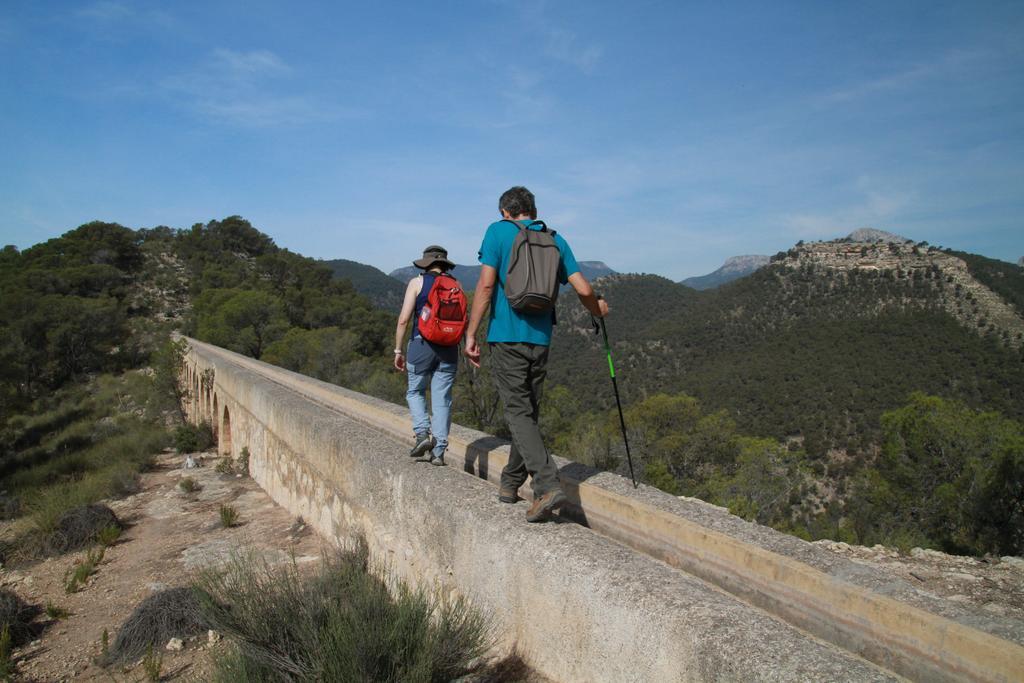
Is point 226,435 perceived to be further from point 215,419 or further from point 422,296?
point 422,296

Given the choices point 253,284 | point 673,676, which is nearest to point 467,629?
point 673,676

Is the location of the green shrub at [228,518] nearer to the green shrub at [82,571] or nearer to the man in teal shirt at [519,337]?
the green shrub at [82,571]

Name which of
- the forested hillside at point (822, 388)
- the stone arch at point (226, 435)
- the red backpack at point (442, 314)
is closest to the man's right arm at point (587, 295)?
the red backpack at point (442, 314)

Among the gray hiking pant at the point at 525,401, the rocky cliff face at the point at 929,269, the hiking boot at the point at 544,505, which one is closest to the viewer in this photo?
the hiking boot at the point at 544,505

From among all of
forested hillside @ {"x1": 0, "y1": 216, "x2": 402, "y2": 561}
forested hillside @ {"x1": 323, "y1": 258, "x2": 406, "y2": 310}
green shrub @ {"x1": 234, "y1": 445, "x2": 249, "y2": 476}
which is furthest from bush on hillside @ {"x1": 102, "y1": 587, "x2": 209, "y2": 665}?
forested hillside @ {"x1": 323, "y1": 258, "x2": 406, "y2": 310}

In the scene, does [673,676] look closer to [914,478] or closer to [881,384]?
[914,478]

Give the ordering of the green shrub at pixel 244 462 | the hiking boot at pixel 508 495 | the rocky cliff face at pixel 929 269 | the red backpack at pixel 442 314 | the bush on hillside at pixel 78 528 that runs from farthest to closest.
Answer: the rocky cliff face at pixel 929 269 → the green shrub at pixel 244 462 → the bush on hillside at pixel 78 528 → the red backpack at pixel 442 314 → the hiking boot at pixel 508 495

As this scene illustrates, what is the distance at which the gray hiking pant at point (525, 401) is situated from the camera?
2.86 meters

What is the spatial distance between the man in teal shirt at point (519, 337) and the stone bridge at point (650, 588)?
23cm

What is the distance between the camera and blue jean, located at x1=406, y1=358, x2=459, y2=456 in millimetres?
4113

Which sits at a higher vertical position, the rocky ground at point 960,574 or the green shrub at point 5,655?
the rocky ground at point 960,574

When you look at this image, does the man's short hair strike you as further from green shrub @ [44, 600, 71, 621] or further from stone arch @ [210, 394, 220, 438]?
stone arch @ [210, 394, 220, 438]

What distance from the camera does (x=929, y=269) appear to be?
1912 inches

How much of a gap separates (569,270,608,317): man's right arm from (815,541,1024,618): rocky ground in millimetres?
3208
